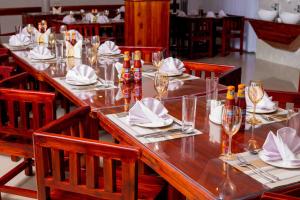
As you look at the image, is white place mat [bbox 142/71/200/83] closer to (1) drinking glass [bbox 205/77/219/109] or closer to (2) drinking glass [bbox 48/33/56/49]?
(1) drinking glass [bbox 205/77/219/109]

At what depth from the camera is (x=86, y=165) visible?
1.66m

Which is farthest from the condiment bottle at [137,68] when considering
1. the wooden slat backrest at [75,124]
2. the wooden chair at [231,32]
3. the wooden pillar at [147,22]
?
the wooden chair at [231,32]

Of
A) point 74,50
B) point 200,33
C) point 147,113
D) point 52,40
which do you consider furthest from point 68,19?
point 147,113

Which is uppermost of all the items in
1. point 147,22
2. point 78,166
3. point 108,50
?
point 147,22

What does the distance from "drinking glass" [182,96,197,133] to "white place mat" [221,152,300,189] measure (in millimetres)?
346

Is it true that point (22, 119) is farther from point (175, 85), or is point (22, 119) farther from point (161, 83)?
point (175, 85)

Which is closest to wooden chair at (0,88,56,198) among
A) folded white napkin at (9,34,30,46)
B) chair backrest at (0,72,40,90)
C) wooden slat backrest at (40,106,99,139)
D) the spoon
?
chair backrest at (0,72,40,90)

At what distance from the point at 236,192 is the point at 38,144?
83 cm

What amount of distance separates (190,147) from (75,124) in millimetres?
601

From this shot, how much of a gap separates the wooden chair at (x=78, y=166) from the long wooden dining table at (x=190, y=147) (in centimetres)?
10

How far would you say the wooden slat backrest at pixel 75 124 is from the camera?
1.83m

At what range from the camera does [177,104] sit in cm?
227

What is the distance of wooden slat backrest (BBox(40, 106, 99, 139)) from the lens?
6.01 feet

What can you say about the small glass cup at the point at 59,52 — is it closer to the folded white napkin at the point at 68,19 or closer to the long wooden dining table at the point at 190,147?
the long wooden dining table at the point at 190,147
